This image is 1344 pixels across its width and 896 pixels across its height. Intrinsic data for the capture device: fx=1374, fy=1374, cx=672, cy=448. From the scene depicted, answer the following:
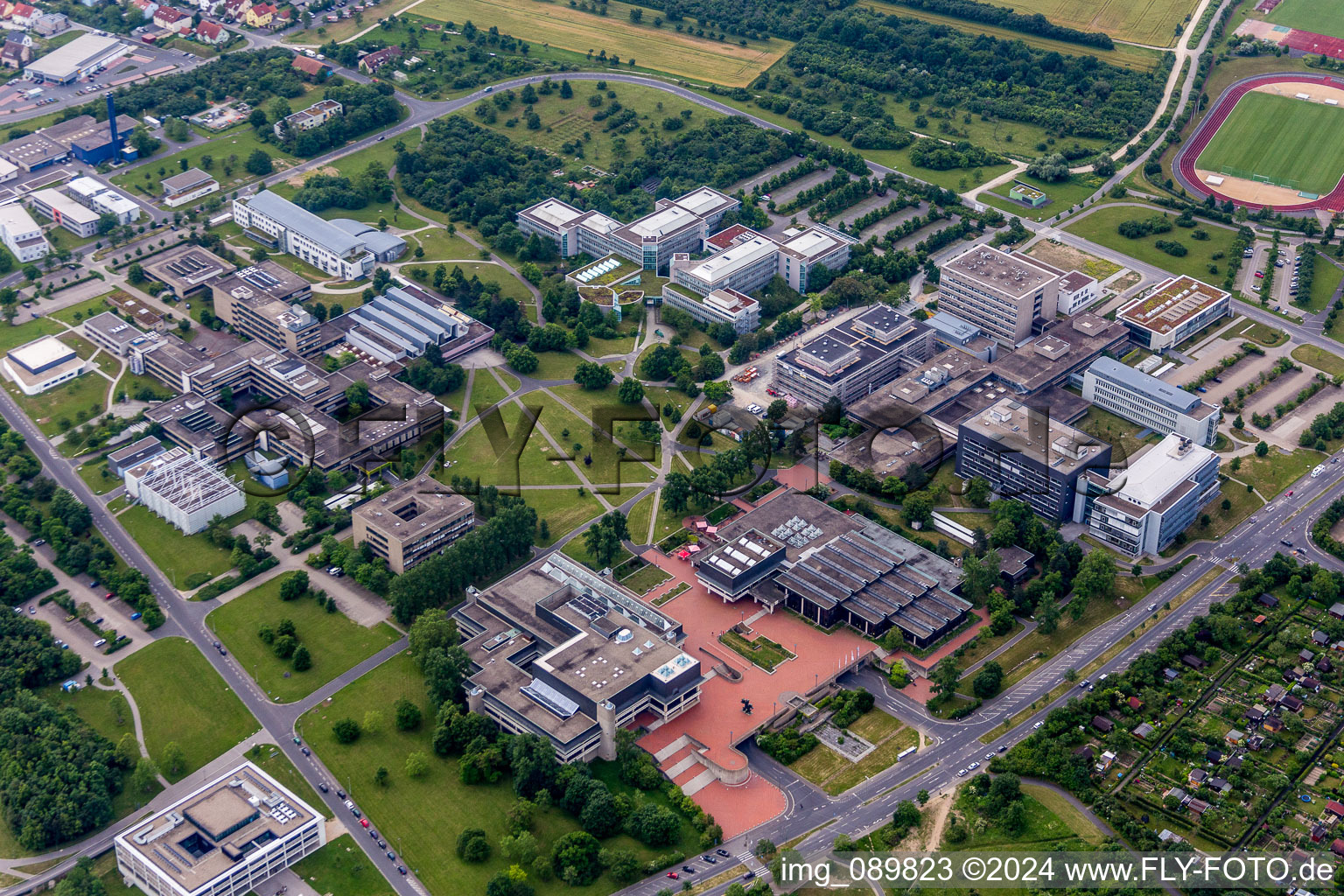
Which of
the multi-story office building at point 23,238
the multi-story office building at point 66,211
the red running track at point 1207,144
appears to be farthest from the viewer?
the red running track at point 1207,144

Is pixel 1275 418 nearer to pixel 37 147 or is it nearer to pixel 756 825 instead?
pixel 756 825

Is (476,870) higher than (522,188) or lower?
lower

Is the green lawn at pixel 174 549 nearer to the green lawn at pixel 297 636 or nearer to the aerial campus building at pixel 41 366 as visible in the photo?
the green lawn at pixel 297 636

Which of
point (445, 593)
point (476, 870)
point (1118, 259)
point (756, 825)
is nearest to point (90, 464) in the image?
point (445, 593)

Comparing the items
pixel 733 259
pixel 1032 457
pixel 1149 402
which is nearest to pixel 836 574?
pixel 1032 457

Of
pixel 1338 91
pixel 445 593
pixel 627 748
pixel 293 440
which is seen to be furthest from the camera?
pixel 1338 91

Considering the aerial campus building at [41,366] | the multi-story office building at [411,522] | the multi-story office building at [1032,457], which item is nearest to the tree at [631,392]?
the multi-story office building at [411,522]
